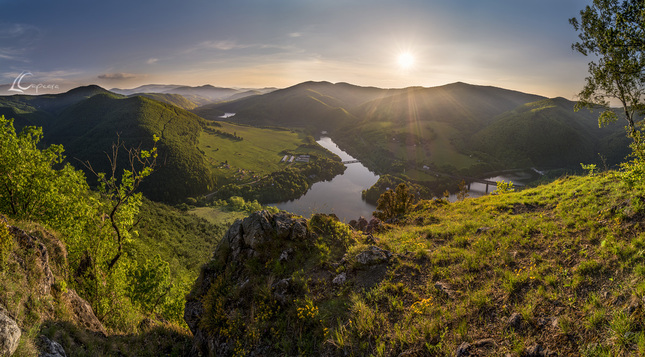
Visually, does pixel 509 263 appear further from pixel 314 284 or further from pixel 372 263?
pixel 314 284

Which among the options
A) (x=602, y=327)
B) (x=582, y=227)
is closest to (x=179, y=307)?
(x=602, y=327)

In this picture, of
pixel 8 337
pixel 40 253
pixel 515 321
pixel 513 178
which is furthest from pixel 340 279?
pixel 513 178

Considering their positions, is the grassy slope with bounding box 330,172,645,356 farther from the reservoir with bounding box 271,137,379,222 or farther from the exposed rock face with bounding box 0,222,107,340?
Result: the reservoir with bounding box 271,137,379,222

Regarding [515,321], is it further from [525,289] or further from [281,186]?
[281,186]

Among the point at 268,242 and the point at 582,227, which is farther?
the point at 268,242

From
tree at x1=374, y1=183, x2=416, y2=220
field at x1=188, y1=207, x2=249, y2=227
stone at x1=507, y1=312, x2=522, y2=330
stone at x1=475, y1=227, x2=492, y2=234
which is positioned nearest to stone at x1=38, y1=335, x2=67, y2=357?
stone at x1=507, y1=312, x2=522, y2=330

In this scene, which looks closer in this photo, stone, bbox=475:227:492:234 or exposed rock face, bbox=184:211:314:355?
exposed rock face, bbox=184:211:314:355
